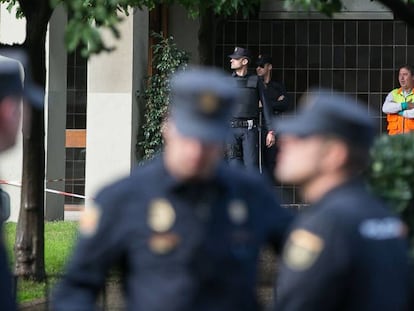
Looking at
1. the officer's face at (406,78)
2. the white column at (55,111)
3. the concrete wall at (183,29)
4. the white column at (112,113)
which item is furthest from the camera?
the concrete wall at (183,29)

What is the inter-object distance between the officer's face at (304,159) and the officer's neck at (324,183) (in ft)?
0.06

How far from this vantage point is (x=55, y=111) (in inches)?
792

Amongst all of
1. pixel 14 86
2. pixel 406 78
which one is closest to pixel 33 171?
pixel 406 78

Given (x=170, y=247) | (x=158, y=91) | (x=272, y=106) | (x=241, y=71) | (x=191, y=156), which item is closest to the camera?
(x=191, y=156)

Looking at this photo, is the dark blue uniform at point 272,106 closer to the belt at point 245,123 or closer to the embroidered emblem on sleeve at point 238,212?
the belt at point 245,123

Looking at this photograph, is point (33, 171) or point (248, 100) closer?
point (33, 171)

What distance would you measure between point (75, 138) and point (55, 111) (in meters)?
2.08

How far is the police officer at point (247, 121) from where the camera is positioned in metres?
15.2

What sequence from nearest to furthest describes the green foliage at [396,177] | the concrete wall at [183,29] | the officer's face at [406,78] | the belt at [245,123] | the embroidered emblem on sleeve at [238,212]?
1. the embroidered emblem on sleeve at [238,212]
2. the green foliage at [396,177]
3. the belt at [245,123]
4. the officer's face at [406,78]
5. the concrete wall at [183,29]

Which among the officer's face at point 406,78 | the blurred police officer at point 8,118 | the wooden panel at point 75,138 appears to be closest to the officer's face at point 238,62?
the officer's face at point 406,78

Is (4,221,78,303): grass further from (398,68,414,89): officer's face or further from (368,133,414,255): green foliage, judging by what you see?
(398,68,414,89): officer's face

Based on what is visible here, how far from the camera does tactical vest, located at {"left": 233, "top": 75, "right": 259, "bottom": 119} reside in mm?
15188

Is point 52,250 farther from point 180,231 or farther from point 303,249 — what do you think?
point 303,249

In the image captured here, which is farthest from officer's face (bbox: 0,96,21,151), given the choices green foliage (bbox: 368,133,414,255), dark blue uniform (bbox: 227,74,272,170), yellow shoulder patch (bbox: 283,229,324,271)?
dark blue uniform (bbox: 227,74,272,170)
